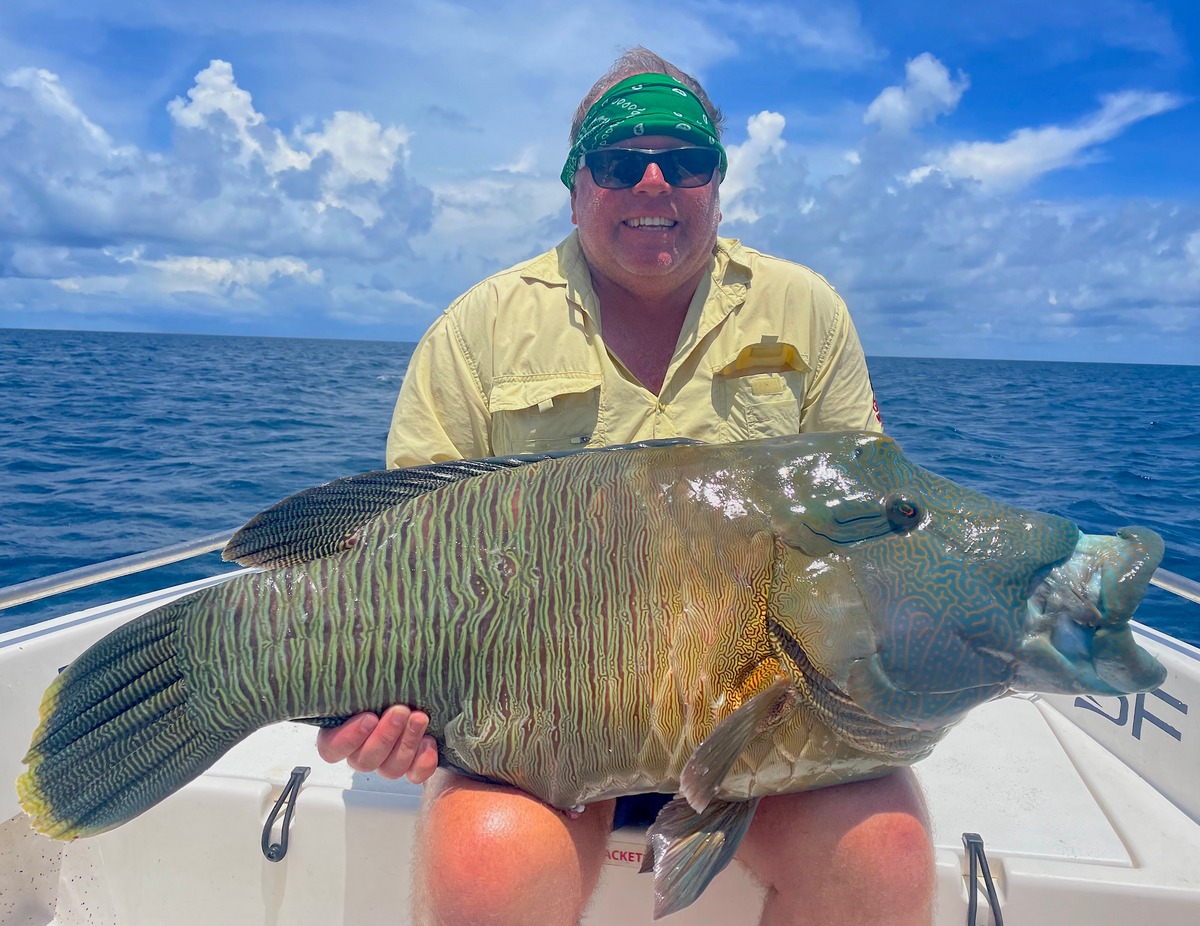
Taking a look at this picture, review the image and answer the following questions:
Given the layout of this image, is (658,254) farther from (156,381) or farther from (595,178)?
(156,381)

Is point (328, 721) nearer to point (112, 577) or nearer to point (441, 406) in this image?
point (441, 406)

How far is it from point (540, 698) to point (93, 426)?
18.4 metres

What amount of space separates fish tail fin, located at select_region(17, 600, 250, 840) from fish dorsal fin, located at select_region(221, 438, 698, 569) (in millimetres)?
242

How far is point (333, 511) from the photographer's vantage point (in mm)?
2246

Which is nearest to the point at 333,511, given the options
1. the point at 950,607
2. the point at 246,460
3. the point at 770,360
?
the point at 950,607

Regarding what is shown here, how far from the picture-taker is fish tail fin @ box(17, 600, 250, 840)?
202 cm

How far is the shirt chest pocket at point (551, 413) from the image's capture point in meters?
3.14

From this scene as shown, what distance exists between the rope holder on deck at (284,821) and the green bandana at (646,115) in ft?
8.08

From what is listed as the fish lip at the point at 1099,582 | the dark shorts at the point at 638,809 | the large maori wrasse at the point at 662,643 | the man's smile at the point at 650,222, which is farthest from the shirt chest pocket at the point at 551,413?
the fish lip at the point at 1099,582

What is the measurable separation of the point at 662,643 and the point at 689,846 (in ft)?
1.66

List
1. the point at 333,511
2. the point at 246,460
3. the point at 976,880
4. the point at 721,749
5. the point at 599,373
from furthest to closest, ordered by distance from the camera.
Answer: the point at 246,460, the point at 599,373, the point at 976,880, the point at 333,511, the point at 721,749

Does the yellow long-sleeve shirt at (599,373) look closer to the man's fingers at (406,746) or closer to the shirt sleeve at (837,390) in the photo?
the shirt sleeve at (837,390)

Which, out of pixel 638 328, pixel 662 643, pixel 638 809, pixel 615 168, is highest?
pixel 615 168

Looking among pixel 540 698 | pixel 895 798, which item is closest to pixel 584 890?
pixel 540 698
